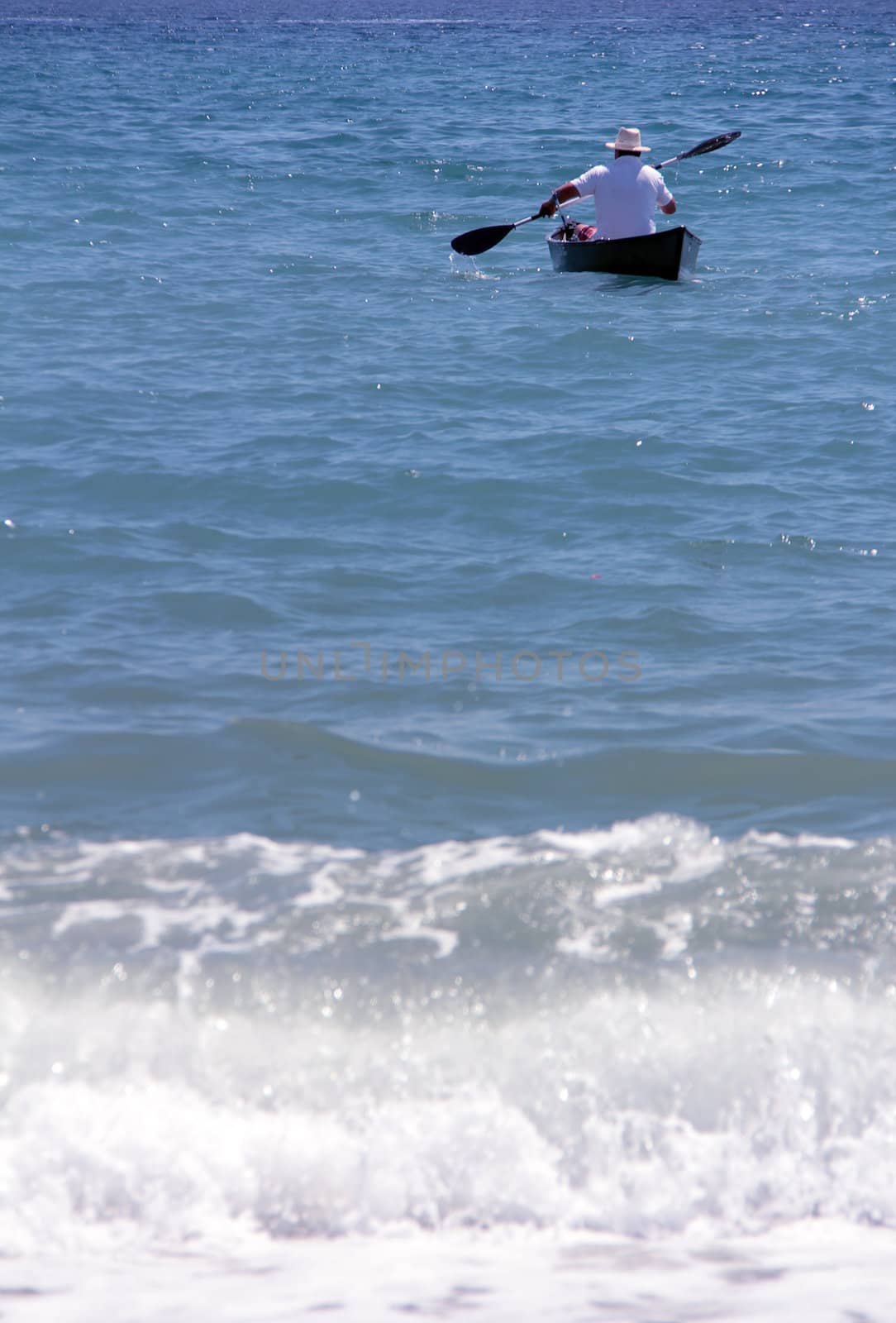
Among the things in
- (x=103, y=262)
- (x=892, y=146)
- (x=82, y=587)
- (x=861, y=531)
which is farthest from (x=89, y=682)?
(x=892, y=146)

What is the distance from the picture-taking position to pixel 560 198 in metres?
13.2

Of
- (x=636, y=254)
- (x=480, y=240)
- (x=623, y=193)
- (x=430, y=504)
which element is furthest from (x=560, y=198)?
(x=430, y=504)

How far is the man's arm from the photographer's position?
13.1 meters

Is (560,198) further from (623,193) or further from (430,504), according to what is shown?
(430,504)

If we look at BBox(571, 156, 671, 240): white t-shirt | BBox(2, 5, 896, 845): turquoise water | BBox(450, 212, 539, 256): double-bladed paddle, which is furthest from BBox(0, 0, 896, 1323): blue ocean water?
BBox(450, 212, 539, 256): double-bladed paddle

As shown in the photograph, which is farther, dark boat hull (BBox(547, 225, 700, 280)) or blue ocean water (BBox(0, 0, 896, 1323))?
dark boat hull (BBox(547, 225, 700, 280))

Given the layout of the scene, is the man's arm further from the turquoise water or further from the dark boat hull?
the turquoise water

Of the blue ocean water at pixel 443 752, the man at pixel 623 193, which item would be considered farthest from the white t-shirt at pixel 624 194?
the blue ocean water at pixel 443 752

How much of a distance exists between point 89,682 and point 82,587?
1.11m

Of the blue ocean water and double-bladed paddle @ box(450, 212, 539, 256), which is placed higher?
double-bladed paddle @ box(450, 212, 539, 256)

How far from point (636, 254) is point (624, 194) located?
0.60 m

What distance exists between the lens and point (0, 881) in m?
4.52

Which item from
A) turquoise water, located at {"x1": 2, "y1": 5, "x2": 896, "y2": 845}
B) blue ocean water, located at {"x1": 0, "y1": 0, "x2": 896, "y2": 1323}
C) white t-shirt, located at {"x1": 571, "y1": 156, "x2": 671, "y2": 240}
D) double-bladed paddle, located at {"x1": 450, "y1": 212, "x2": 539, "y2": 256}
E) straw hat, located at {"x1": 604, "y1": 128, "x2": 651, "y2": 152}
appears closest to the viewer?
blue ocean water, located at {"x1": 0, "y1": 0, "x2": 896, "y2": 1323}

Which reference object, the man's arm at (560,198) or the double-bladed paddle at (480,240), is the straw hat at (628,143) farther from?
the double-bladed paddle at (480,240)
